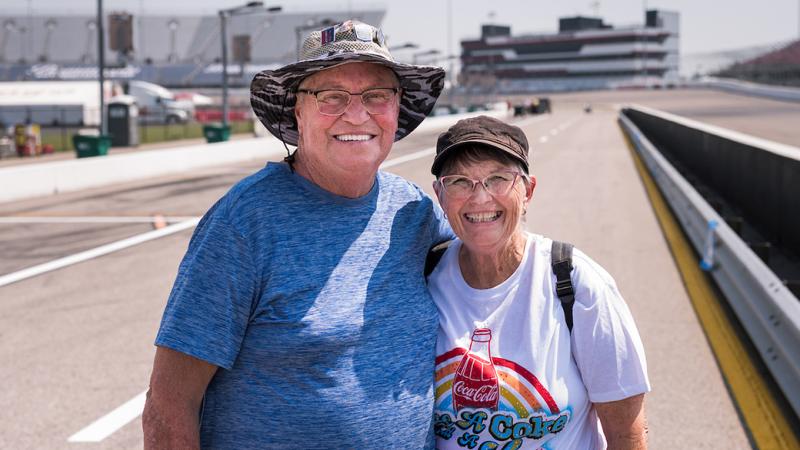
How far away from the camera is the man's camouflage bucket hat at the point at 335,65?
8.77ft

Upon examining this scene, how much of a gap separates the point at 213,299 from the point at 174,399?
0.29 metres

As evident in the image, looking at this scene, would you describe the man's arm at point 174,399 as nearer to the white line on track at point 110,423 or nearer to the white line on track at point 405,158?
the white line on track at point 110,423

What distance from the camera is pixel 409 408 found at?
8.67ft

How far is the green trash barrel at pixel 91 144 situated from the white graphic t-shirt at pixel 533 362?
90.2 feet

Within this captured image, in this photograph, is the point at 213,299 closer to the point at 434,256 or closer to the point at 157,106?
the point at 434,256

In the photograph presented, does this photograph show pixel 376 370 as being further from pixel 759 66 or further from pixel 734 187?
pixel 759 66

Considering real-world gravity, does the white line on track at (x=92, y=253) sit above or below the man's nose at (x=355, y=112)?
below

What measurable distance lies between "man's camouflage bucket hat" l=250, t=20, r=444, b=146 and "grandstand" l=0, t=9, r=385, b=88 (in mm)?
121967

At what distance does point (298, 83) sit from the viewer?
282cm

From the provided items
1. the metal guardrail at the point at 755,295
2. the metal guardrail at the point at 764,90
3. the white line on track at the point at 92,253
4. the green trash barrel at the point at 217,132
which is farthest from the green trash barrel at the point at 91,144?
the metal guardrail at the point at 764,90

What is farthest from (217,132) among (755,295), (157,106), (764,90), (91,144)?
(764,90)

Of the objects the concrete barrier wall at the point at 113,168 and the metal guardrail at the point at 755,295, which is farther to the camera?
the concrete barrier wall at the point at 113,168

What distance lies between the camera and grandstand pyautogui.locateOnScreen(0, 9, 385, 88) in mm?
124000

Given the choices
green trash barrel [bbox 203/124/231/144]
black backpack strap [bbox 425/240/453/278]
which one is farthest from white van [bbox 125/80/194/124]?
black backpack strap [bbox 425/240/453/278]
